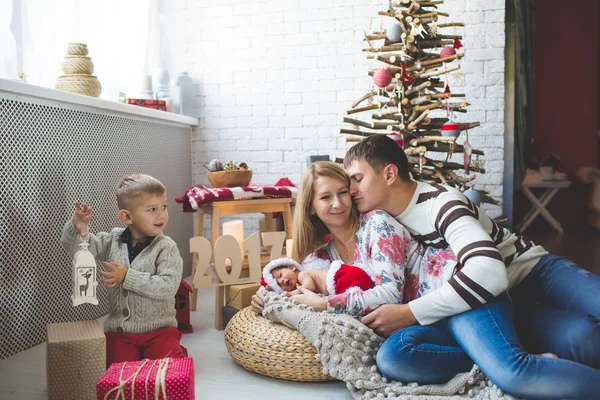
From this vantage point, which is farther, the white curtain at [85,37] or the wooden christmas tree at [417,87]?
the wooden christmas tree at [417,87]

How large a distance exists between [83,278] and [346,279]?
90cm

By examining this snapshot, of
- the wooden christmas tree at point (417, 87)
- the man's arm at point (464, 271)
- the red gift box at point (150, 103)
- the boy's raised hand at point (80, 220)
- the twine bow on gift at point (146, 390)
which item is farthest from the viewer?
the red gift box at point (150, 103)

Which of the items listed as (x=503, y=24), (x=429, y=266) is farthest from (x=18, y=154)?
(x=503, y=24)

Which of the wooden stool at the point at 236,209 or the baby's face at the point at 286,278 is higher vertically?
the wooden stool at the point at 236,209

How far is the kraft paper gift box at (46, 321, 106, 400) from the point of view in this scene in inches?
68.3

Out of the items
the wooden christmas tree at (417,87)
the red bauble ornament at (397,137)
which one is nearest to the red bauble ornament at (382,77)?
A: the wooden christmas tree at (417,87)

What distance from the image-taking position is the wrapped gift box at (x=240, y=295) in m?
2.54

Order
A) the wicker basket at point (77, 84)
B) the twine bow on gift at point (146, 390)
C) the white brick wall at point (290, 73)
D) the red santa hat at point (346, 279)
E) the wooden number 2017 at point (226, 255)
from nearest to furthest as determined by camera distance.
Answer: the twine bow on gift at point (146, 390), the red santa hat at point (346, 279), the wooden number 2017 at point (226, 255), the wicker basket at point (77, 84), the white brick wall at point (290, 73)

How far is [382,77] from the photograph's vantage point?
277 centimetres

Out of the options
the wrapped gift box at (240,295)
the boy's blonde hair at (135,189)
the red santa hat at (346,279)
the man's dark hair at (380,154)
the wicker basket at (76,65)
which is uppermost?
the wicker basket at (76,65)

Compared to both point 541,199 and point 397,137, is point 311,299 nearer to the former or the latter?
point 397,137

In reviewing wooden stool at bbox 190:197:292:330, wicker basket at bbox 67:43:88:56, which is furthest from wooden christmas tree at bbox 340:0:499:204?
wicker basket at bbox 67:43:88:56

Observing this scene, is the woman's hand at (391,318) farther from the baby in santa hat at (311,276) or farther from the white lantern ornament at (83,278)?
the white lantern ornament at (83,278)

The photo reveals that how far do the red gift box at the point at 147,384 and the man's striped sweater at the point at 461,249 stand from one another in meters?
0.75
